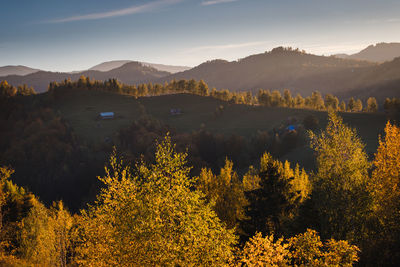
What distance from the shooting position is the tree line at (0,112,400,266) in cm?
1586

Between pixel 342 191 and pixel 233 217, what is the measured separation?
21.5 meters

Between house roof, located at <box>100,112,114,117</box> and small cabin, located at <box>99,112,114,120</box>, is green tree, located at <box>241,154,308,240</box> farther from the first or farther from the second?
house roof, located at <box>100,112,114,117</box>

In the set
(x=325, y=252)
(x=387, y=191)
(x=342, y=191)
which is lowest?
(x=387, y=191)

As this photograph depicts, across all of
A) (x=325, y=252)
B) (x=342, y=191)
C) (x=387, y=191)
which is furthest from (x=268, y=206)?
(x=325, y=252)

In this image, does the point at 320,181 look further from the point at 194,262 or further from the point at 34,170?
the point at 34,170

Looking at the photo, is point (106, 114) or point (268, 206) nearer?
point (268, 206)

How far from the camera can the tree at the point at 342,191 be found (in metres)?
26.2

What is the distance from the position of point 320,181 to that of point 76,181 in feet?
484

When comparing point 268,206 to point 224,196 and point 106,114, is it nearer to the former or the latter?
point 224,196

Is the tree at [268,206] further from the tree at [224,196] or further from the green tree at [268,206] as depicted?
the tree at [224,196]

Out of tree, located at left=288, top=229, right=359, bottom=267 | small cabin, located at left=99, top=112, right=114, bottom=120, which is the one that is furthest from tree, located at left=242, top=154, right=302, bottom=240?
small cabin, located at left=99, top=112, right=114, bottom=120

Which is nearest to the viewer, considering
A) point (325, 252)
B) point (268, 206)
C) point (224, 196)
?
point (325, 252)

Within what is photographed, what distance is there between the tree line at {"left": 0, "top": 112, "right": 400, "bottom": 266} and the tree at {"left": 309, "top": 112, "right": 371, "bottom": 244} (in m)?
0.10

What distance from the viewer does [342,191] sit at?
2692 centimetres
